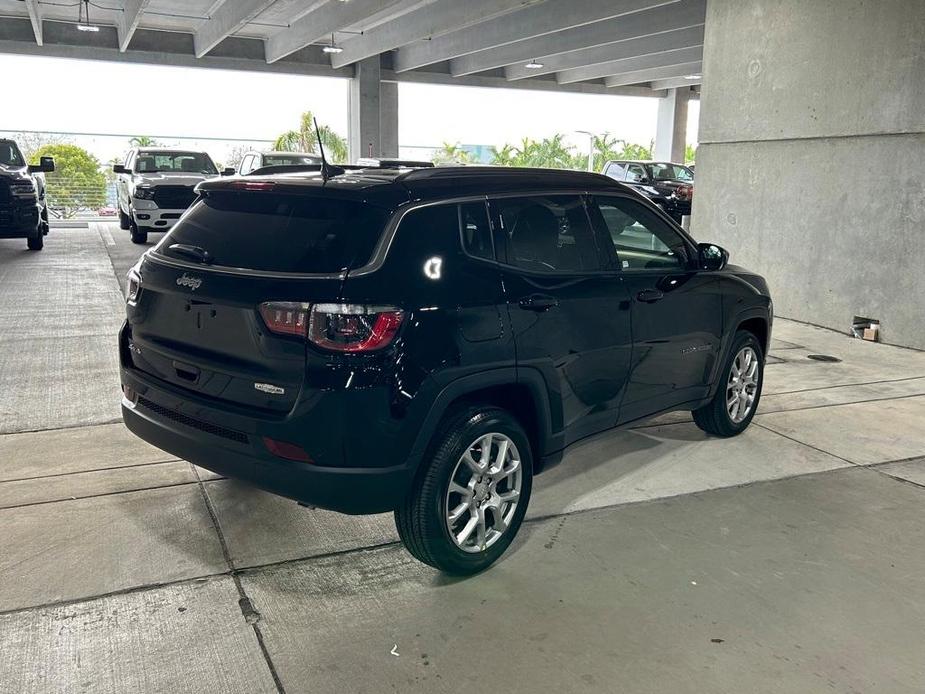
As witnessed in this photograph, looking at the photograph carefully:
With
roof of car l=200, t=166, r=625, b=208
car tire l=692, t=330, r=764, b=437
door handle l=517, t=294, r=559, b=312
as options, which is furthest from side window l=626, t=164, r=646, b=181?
door handle l=517, t=294, r=559, b=312

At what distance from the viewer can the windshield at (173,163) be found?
16.7 m

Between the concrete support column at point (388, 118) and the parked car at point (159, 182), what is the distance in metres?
12.1

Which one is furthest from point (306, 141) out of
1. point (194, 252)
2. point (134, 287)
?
point (194, 252)

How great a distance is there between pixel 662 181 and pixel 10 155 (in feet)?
45.8

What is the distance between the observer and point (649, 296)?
14.4 ft

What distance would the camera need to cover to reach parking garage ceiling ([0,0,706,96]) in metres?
18.1

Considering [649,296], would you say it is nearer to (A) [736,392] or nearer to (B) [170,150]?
(A) [736,392]

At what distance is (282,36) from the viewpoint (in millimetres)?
23562

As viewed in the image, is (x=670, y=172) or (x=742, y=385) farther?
(x=670, y=172)

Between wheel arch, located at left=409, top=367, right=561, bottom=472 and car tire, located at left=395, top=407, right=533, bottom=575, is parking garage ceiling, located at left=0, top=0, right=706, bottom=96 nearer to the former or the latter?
wheel arch, located at left=409, top=367, right=561, bottom=472

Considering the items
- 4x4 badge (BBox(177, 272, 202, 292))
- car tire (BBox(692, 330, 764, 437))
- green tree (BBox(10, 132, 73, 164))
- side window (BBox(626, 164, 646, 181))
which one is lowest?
car tire (BBox(692, 330, 764, 437))

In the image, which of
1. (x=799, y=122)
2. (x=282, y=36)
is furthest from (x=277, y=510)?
(x=282, y=36)

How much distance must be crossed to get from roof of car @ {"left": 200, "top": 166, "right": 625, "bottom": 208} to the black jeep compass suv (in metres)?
0.01

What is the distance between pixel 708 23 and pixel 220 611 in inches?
399
